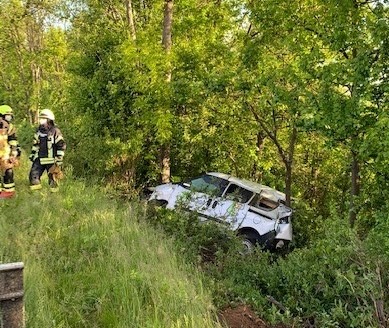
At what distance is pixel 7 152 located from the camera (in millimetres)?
8438

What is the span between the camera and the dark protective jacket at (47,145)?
9.05m

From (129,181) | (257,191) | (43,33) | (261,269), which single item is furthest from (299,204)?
(43,33)

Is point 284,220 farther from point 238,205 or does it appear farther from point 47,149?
point 47,149

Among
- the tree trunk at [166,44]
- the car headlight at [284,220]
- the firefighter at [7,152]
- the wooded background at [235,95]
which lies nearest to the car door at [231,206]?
the car headlight at [284,220]

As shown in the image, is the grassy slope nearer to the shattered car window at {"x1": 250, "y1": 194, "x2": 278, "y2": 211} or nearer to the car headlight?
the shattered car window at {"x1": 250, "y1": 194, "x2": 278, "y2": 211}

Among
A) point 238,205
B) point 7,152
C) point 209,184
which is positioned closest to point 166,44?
point 209,184

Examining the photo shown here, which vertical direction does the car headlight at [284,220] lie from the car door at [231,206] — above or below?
below

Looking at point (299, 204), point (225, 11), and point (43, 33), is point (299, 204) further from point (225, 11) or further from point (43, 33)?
point (43, 33)

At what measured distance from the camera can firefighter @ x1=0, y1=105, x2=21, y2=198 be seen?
8152 mm

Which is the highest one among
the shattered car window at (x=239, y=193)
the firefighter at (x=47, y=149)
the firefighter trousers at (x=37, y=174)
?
the firefighter at (x=47, y=149)

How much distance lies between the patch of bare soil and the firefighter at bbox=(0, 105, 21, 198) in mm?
4974

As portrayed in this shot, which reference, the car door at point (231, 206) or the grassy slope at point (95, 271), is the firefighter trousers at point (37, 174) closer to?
the grassy slope at point (95, 271)

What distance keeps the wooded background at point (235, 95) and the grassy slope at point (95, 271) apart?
3.23m

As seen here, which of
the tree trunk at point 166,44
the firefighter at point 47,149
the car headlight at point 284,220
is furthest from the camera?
the tree trunk at point 166,44
